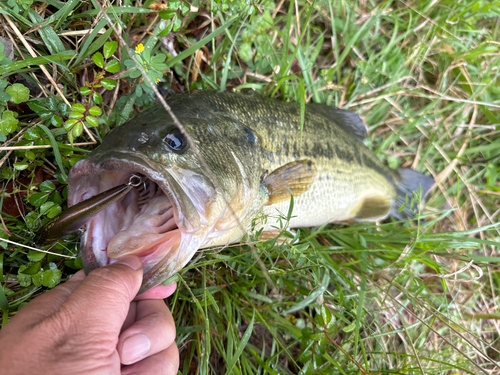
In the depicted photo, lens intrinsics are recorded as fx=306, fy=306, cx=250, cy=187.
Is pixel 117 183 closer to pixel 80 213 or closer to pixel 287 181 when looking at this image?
pixel 80 213

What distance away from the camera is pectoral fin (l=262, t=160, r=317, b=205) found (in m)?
2.04

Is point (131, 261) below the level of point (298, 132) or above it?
above

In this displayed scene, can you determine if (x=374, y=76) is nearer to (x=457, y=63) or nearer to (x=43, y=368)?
(x=457, y=63)

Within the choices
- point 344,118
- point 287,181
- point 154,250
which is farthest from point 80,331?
point 344,118

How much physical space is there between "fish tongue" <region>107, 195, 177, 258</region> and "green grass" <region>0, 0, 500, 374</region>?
0.61 m

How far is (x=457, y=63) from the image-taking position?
3.45m

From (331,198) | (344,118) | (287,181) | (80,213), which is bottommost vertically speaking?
(331,198)

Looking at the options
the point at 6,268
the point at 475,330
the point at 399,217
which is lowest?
the point at 475,330

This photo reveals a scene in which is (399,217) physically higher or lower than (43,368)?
lower

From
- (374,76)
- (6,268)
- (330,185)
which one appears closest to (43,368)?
(6,268)

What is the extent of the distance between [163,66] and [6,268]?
169 cm

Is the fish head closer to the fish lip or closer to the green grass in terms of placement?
the fish lip

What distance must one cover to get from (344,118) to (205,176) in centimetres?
180

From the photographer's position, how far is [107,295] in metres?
1.34
